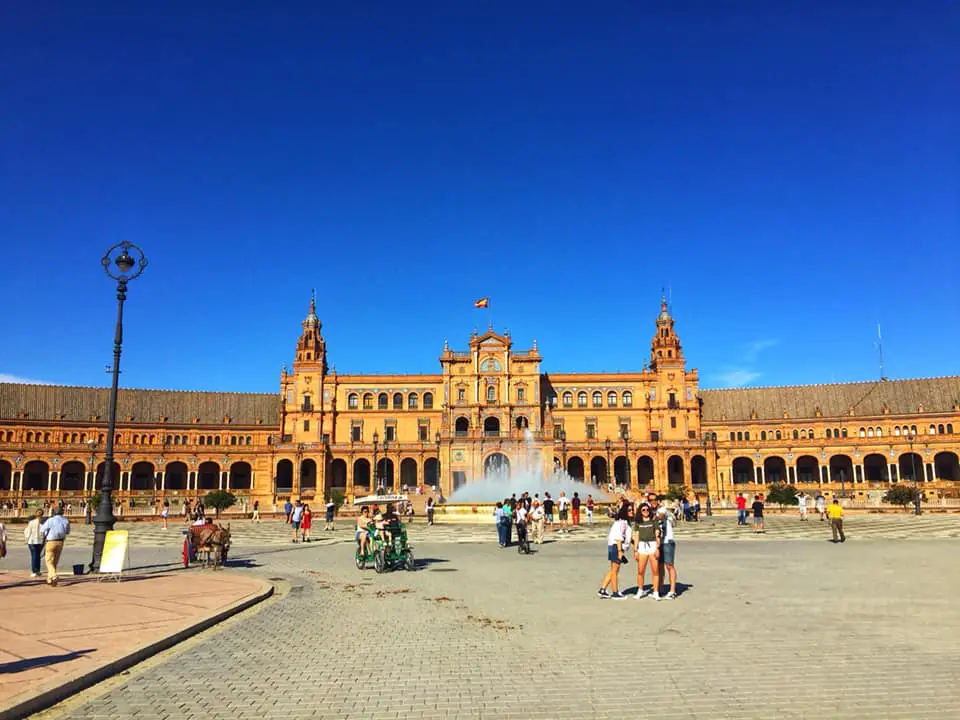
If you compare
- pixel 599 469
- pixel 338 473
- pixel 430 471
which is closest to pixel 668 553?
pixel 430 471

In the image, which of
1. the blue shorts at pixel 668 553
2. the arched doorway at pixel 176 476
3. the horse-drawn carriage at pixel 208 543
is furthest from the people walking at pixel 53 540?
the arched doorway at pixel 176 476

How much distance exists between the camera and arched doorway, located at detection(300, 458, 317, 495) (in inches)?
3256

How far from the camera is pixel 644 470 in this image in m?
84.3

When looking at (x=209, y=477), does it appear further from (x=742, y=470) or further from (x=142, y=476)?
(x=742, y=470)

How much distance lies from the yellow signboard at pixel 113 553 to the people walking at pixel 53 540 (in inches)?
34.1

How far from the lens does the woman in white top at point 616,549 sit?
12.9 m

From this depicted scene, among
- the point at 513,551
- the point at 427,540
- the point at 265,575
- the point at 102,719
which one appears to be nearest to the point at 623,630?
the point at 102,719

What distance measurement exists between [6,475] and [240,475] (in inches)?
944

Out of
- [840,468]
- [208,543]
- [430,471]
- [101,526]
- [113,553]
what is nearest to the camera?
[113,553]

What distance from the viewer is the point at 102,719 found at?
6.61m

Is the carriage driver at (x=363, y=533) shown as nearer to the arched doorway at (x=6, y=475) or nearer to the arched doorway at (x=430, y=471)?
the arched doorway at (x=430, y=471)

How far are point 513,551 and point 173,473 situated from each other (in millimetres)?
73157

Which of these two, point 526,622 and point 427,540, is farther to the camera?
point 427,540

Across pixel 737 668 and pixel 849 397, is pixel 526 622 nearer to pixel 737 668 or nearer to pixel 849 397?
pixel 737 668
